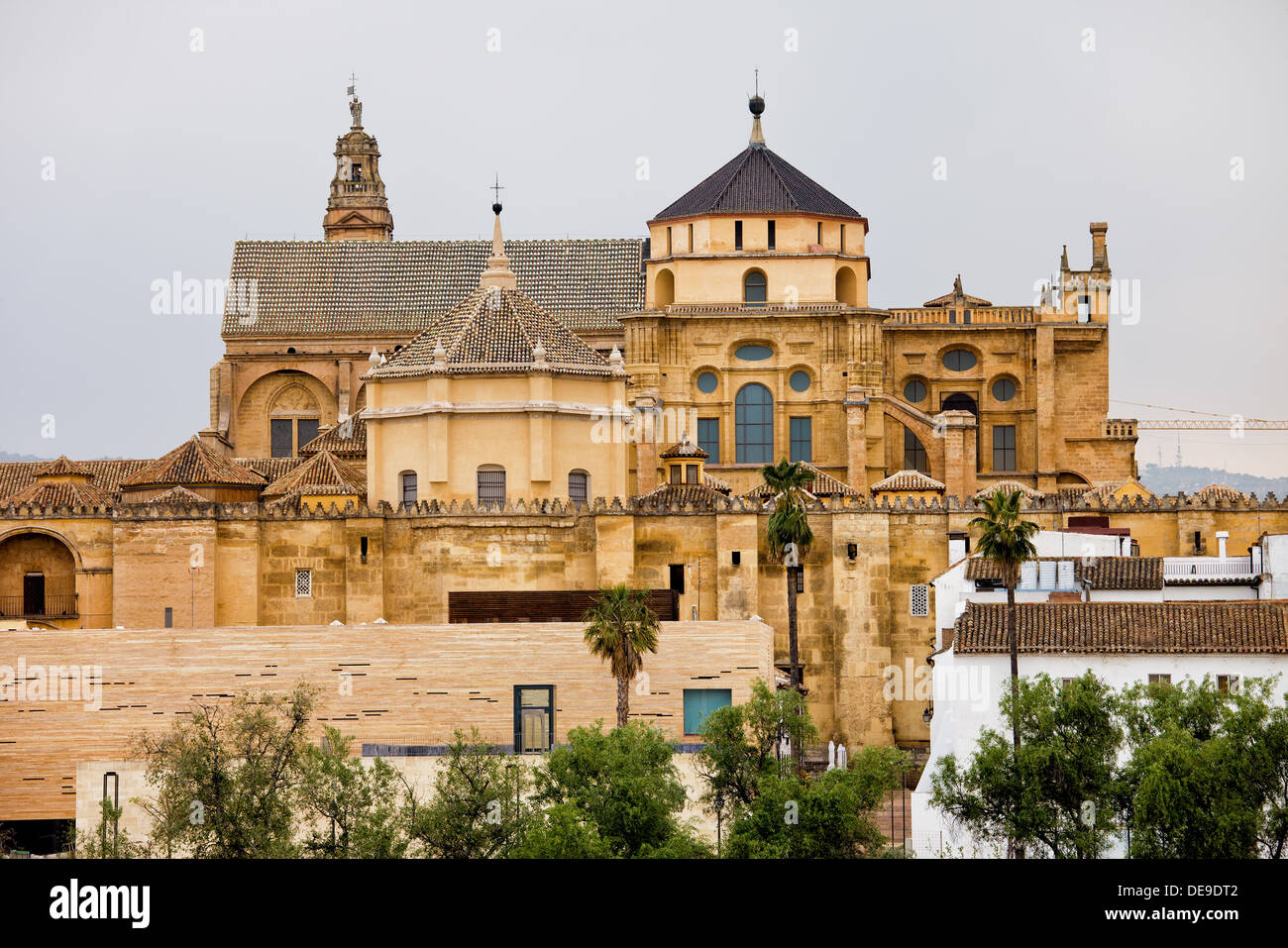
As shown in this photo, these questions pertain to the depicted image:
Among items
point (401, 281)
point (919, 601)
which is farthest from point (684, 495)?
point (401, 281)

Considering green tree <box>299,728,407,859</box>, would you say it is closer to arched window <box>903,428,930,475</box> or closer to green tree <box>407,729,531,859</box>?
green tree <box>407,729,531,859</box>

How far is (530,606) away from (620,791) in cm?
1389

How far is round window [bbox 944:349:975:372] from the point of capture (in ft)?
256

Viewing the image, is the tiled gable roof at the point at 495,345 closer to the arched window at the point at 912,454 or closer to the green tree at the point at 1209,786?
the arched window at the point at 912,454

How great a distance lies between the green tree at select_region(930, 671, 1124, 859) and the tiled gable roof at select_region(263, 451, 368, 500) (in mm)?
25015

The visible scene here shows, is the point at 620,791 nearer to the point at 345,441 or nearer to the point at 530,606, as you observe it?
the point at 530,606

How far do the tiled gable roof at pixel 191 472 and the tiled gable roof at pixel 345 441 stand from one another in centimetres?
293

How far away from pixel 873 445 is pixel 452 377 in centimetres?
1558

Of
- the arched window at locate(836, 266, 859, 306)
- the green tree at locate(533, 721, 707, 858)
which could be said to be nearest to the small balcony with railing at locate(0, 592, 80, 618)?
the green tree at locate(533, 721, 707, 858)

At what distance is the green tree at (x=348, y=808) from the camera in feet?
138

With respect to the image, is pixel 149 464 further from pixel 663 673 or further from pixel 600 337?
pixel 663 673
